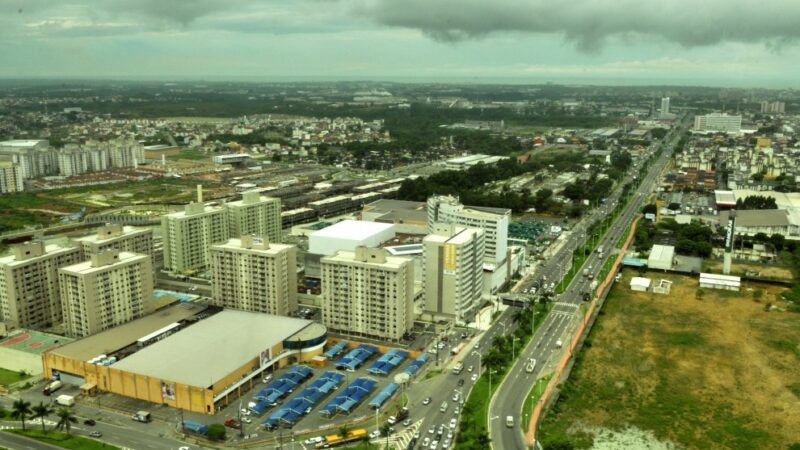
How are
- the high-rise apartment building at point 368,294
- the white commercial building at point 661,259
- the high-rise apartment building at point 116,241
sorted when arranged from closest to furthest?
the high-rise apartment building at point 368,294 < the high-rise apartment building at point 116,241 < the white commercial building at point 661,259

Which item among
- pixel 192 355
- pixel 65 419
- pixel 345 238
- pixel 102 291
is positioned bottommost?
pixel 65 419

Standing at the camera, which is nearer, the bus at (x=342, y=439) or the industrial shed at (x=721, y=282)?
the bus at (x=342, y=439)

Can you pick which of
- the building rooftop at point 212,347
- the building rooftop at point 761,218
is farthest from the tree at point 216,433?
the building rooftop at point 761,218

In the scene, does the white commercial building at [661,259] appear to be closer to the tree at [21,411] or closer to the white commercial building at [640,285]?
Answer: the white commercial building at [640,285]

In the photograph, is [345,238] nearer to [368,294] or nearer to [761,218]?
[368,294]

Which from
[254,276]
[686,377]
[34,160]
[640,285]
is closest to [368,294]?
[254,276]

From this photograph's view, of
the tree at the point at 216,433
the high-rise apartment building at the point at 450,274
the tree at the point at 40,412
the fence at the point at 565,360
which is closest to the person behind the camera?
the tree at the point at 216,433

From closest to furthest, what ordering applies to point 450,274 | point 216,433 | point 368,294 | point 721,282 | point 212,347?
point 216,433, point 212,347, point 368,294, point 450,274, point 721,282

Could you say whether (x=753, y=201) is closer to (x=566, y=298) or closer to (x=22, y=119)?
(x=566, y=298)
